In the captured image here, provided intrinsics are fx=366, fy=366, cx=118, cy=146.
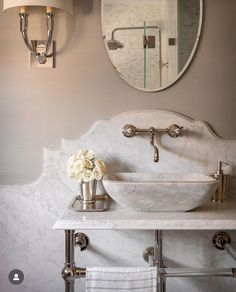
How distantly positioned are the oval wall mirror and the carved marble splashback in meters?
0.20

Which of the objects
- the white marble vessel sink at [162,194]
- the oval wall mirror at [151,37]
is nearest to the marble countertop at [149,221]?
the white marble vessel sink at [162,194]

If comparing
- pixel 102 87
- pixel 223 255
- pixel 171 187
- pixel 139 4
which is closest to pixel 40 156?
pixel 102 87

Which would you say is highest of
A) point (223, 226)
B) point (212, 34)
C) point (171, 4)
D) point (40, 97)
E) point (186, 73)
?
point (171, 4)

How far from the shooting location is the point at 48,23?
1.78 m

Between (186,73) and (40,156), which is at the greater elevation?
(186,73)

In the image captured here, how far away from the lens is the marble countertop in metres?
1.39

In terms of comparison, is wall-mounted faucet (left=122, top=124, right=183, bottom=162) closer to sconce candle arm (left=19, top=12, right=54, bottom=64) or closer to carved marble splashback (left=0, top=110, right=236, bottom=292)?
carved marble splashback (left=0, top=110, right=236, bottom=292)

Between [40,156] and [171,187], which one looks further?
[40,156]

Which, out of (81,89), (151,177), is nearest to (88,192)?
(151,177)

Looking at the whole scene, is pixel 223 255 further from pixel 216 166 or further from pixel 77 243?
pixel 77 243

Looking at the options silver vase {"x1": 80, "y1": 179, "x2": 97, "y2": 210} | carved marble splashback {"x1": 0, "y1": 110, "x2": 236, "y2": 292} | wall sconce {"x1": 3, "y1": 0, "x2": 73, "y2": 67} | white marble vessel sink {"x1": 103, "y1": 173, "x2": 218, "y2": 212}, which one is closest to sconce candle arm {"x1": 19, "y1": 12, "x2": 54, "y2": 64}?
wall sconce {"x1": 3, "y1": 0, "x2": 73, "y2": 67}

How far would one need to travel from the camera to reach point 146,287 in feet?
4.56

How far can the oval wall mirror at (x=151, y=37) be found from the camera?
1.82m

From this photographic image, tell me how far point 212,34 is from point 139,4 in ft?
1.29
